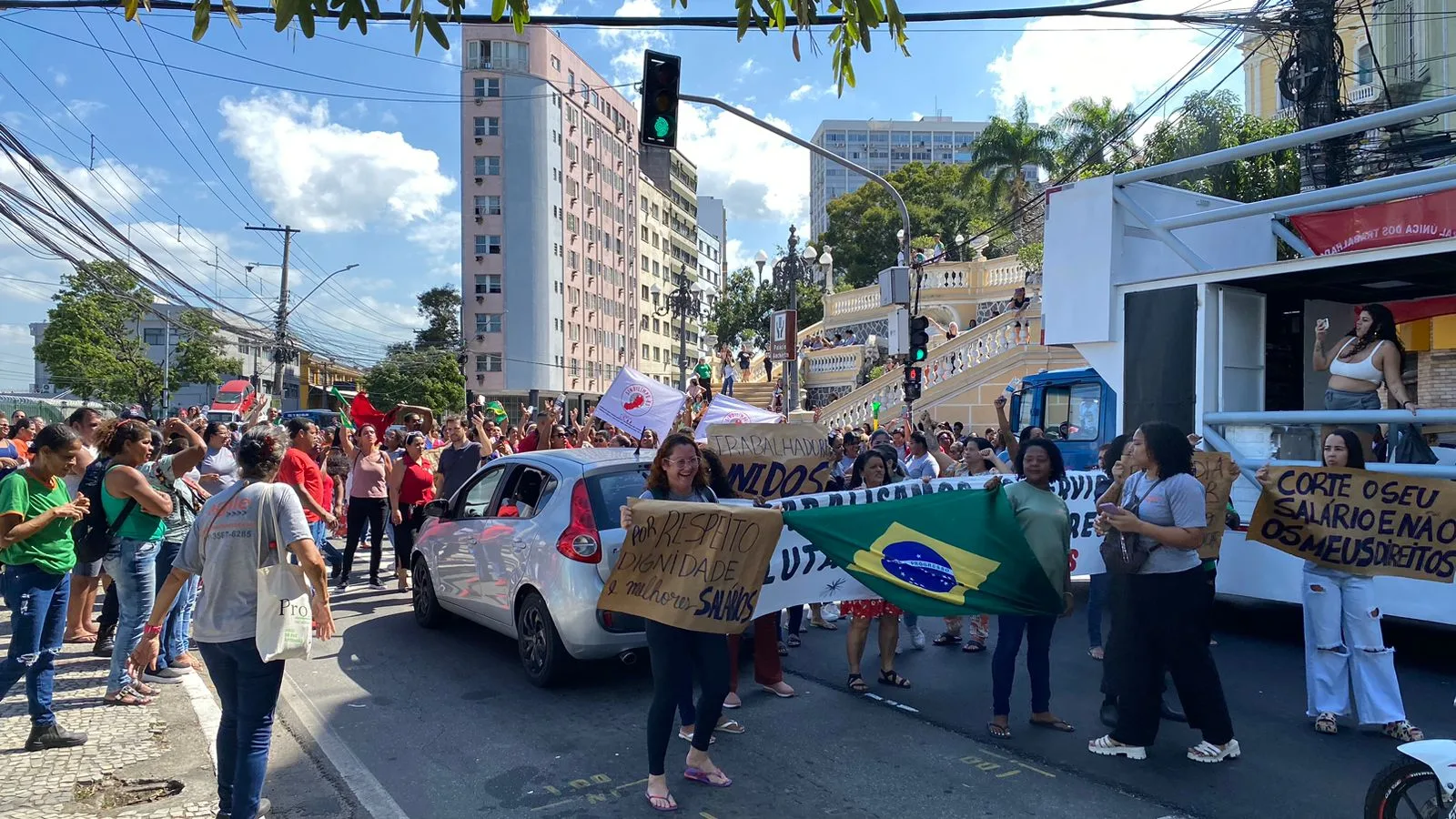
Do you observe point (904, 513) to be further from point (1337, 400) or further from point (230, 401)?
point (230, 401)

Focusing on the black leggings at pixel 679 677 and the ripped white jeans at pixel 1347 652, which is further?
the ripped white jeans at pixel 1347 652

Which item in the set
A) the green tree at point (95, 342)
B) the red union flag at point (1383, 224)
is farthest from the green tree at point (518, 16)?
the green tree at point (95, 342)

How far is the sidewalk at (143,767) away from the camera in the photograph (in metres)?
4.83

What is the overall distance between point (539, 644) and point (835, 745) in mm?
2251

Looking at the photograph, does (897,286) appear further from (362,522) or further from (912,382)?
(362,522)

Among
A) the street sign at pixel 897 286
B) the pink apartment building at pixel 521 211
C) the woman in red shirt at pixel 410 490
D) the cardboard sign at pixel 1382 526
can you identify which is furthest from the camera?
the pink apartment building at pixel 521 211

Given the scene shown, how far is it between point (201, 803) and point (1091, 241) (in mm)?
8197

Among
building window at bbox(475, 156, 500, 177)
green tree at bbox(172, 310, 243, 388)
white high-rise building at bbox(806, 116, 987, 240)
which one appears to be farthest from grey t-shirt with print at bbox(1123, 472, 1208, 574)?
white high-rise building at bbox(806, 116, 987, 240)

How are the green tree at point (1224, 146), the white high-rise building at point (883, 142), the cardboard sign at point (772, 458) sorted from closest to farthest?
the cardboard sign at point (772, 458) < the green tree at point (1224, 146) < the white high-rise building at point (883, 142)

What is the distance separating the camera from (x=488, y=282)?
213ft

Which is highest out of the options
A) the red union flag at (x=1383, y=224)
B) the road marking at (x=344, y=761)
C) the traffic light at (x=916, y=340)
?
the red union flag at (x=1383, y=224)

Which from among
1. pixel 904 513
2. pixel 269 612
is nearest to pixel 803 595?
pixel 904 513

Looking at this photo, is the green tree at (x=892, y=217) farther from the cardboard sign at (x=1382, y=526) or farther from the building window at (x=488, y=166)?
the cardboard sign at (x=1382, y=526)

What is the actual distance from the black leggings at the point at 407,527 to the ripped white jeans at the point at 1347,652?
26.4ft
